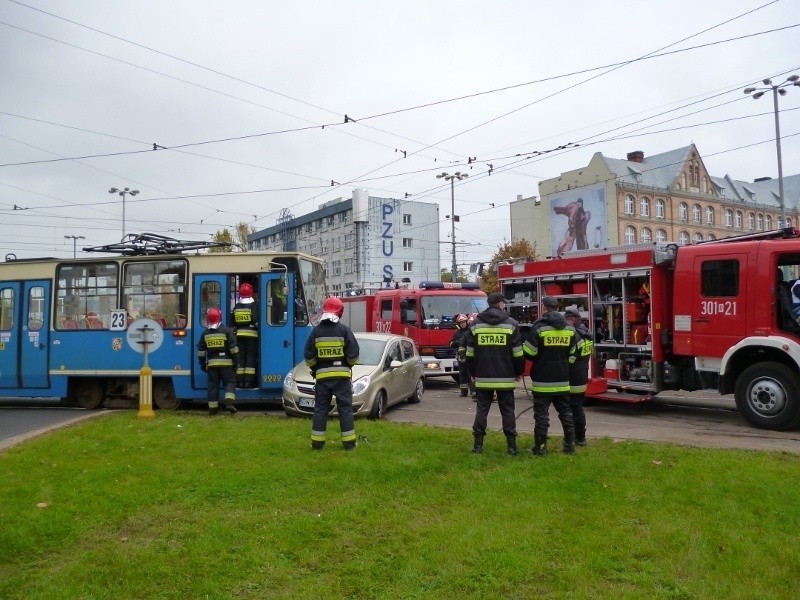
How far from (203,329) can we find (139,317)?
4.83ft

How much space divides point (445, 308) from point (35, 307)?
9.60 metres

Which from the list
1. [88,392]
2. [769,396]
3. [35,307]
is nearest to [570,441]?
[769,396]

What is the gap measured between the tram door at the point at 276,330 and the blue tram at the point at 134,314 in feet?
0.06

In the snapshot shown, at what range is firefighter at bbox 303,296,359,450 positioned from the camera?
850 cm

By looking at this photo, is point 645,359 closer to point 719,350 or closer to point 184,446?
point 719,350

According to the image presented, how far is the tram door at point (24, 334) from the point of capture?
13820mm

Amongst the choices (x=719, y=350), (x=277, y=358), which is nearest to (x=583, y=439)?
(x=719, y=350)

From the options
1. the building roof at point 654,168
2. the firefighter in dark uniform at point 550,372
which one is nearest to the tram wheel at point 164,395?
the firefighter in dark uniform at point 550,372

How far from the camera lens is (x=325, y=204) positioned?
68000 mm

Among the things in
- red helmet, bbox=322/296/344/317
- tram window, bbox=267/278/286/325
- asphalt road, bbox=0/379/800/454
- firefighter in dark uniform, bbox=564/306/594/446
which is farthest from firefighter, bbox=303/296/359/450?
tram window, bbox=267/278/286/325

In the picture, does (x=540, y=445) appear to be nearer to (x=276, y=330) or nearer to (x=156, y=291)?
(x=276, y=330)

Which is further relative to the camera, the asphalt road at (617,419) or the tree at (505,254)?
the tree at (505,254)

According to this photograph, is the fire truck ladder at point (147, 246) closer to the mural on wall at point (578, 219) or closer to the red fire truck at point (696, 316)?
the red fire truck at point (696, 316)

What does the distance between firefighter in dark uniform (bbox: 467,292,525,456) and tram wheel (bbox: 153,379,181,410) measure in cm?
734
